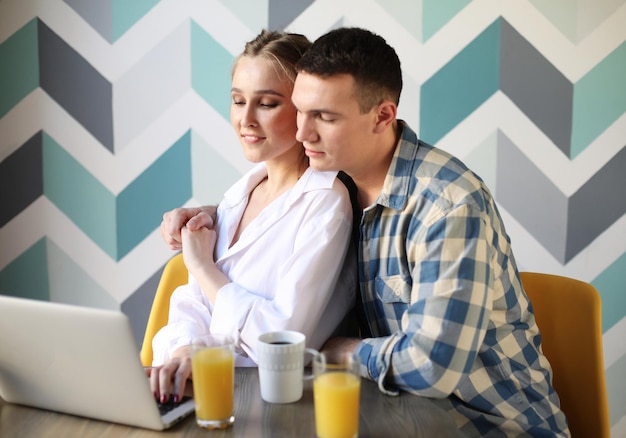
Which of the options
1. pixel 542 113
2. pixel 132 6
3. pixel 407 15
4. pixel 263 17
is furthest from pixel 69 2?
pixel 542 113

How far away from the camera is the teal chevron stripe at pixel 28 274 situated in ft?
8.01

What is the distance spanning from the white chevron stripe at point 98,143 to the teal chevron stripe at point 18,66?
3 centimetres

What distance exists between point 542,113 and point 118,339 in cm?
174

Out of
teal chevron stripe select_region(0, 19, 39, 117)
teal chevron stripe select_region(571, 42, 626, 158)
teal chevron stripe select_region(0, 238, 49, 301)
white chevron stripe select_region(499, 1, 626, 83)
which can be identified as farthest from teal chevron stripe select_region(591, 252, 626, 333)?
teal chevron stripe select_region(0, 19, 39, 117)

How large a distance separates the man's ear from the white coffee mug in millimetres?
501

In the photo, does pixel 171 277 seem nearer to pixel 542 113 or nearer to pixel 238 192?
pixel 238 192

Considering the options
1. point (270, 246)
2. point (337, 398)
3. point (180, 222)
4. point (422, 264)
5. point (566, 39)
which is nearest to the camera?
point (337, 398)

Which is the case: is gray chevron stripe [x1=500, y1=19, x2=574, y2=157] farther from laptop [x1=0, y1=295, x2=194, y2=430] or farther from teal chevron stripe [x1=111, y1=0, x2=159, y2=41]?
laptop [x1=0, y1=295, x2=194, y2=430]

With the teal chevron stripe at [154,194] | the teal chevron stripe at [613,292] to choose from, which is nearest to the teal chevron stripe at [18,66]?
the teal chevron stripe at [154,194]

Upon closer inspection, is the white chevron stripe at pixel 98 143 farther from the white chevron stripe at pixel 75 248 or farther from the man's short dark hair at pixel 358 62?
the man's short dark hair at pixel 358 62

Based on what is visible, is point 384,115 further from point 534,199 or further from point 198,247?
point 534,199

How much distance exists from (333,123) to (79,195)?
141cm

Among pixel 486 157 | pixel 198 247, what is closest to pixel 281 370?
pixel 198 247

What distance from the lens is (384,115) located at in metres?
1.36
